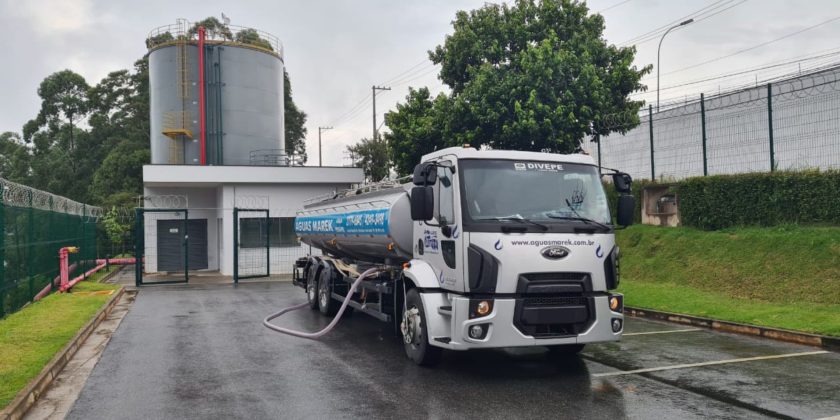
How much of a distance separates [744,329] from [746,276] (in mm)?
3246

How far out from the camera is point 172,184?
2675 cm

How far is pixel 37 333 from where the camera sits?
10422 millimetres

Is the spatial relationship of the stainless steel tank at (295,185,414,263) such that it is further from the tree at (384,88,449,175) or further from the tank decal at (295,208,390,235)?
the tree at (384,88,449,175)

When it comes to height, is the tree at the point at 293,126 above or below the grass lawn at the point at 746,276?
above

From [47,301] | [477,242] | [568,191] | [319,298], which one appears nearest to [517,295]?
[477,242]

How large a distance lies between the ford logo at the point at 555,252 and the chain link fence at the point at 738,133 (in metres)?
8.62

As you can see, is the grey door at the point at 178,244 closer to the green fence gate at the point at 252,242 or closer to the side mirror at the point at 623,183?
the green fence gate at the point at 252,242

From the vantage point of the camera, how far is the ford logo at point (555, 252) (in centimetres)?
780

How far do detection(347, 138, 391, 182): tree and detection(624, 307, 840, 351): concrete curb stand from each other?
100 ft

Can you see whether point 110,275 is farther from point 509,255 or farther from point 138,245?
point 509,255

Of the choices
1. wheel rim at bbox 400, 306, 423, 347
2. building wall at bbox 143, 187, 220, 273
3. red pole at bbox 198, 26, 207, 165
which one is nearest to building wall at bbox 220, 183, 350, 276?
building wall at bbox 143, 187, 220, 273

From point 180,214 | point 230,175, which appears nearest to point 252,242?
point 230,175

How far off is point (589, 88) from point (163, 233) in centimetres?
1878

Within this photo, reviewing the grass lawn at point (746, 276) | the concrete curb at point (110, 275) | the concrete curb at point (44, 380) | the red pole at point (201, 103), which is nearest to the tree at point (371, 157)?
A: the red pole at point (201, 103)
